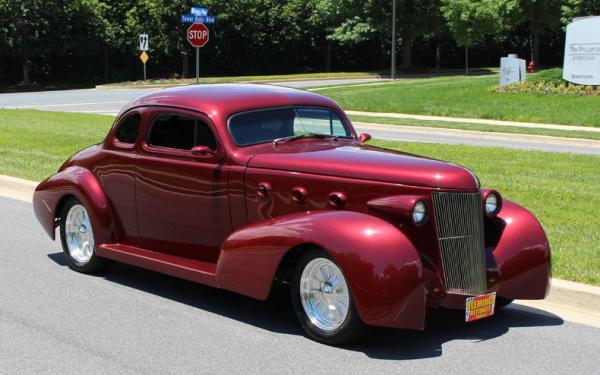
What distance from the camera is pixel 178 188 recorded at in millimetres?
6930

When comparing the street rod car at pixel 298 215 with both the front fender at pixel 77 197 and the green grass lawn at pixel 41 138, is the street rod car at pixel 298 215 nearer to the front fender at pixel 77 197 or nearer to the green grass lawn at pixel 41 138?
the front fender at pixel 77 197

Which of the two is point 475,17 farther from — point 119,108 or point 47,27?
point 119,108

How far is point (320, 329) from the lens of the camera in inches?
227

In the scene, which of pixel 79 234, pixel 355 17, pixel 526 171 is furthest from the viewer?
pixel 355 17

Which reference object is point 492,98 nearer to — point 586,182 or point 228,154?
point 586,182

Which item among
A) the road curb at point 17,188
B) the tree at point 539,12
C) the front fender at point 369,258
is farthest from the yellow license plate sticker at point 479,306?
the tree at point 539,12

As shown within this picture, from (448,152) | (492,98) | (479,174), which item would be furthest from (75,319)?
(492,98)

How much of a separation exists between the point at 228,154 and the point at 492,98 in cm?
2363

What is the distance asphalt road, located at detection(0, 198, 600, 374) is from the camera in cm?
534

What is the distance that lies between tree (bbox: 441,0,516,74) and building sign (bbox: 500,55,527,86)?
58.0 feet

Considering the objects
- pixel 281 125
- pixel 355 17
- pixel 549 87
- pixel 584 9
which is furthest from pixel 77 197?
pixel 355 17

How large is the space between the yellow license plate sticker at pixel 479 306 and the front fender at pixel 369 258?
0.46 metres

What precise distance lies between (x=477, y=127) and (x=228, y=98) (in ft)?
54.3

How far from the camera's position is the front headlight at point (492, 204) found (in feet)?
20.3
